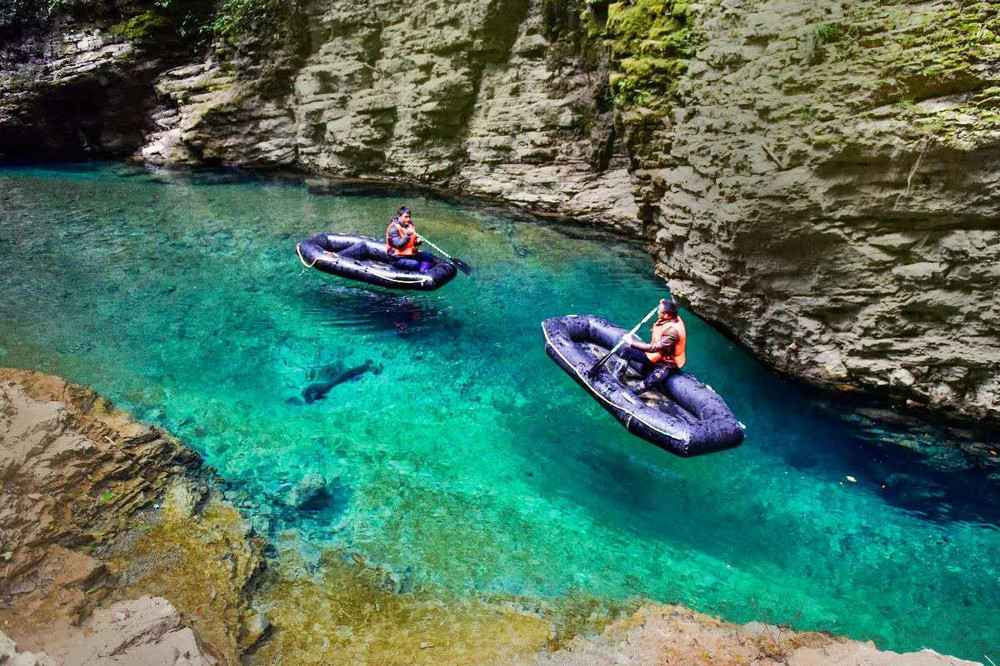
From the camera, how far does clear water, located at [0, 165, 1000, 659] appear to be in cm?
636

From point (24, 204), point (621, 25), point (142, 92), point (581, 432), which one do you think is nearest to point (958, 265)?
point (581, 432)

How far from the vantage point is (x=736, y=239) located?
8406mm

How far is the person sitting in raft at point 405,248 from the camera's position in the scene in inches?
461

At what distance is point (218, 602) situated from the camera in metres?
5.23

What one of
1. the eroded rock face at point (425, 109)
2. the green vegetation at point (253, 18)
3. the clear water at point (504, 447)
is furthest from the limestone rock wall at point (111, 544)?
the green vegetation at point (253, 18)

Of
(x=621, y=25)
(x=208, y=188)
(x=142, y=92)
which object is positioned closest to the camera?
(x=621, y=25)

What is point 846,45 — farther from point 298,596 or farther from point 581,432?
point 298,596

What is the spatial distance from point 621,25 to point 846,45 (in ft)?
14.6

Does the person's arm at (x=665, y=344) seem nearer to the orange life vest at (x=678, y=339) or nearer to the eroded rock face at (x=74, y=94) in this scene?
the orange life vest at (x=678, y=339)

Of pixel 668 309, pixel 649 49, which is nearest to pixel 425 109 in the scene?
pixel 649 49

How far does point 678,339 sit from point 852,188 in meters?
2.79

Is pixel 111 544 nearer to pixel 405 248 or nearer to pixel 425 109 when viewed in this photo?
pixel 405 248

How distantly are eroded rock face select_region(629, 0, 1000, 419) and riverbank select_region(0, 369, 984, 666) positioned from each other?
430 cm

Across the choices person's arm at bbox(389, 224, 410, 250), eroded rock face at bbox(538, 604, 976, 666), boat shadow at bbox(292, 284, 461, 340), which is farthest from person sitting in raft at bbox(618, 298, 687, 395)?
person's arm at bbox(389, 224, 410, 250)
